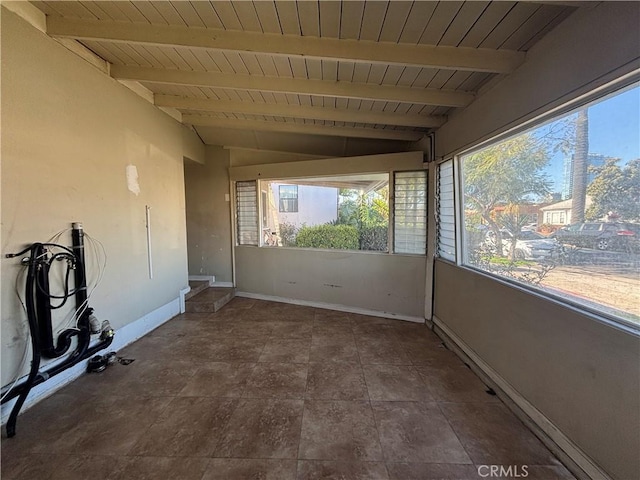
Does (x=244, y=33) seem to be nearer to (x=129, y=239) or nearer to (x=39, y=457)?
(x=129, y=239)

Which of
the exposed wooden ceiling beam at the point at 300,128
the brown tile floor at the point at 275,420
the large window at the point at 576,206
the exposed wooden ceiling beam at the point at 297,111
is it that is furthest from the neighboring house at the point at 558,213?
the exposed wooden ceiling beam at the point at 300,128

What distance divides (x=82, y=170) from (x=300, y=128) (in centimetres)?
265

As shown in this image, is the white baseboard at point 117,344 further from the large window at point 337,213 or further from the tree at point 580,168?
the tree at point 580,168

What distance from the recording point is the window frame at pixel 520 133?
1.40m

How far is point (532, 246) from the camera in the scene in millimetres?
2043

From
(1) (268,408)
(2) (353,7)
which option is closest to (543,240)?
(2) (353,7)

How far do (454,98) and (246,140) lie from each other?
3.32 m

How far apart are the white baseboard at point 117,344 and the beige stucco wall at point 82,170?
113 mm

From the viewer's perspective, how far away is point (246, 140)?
487cm

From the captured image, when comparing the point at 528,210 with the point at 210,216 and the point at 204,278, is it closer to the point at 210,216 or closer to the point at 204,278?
the point at 210,216

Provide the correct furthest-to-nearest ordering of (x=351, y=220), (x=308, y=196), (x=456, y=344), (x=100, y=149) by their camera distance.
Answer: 1. (x=308, y=196)
2. (x=351, y=220)
3. (x=456, y=344)
4. (x=100, y=149)

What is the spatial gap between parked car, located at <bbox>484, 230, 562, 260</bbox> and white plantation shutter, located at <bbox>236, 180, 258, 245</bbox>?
3879 millimetres

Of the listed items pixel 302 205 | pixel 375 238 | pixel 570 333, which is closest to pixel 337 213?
pixel 302 205

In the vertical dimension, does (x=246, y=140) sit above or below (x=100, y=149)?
above
